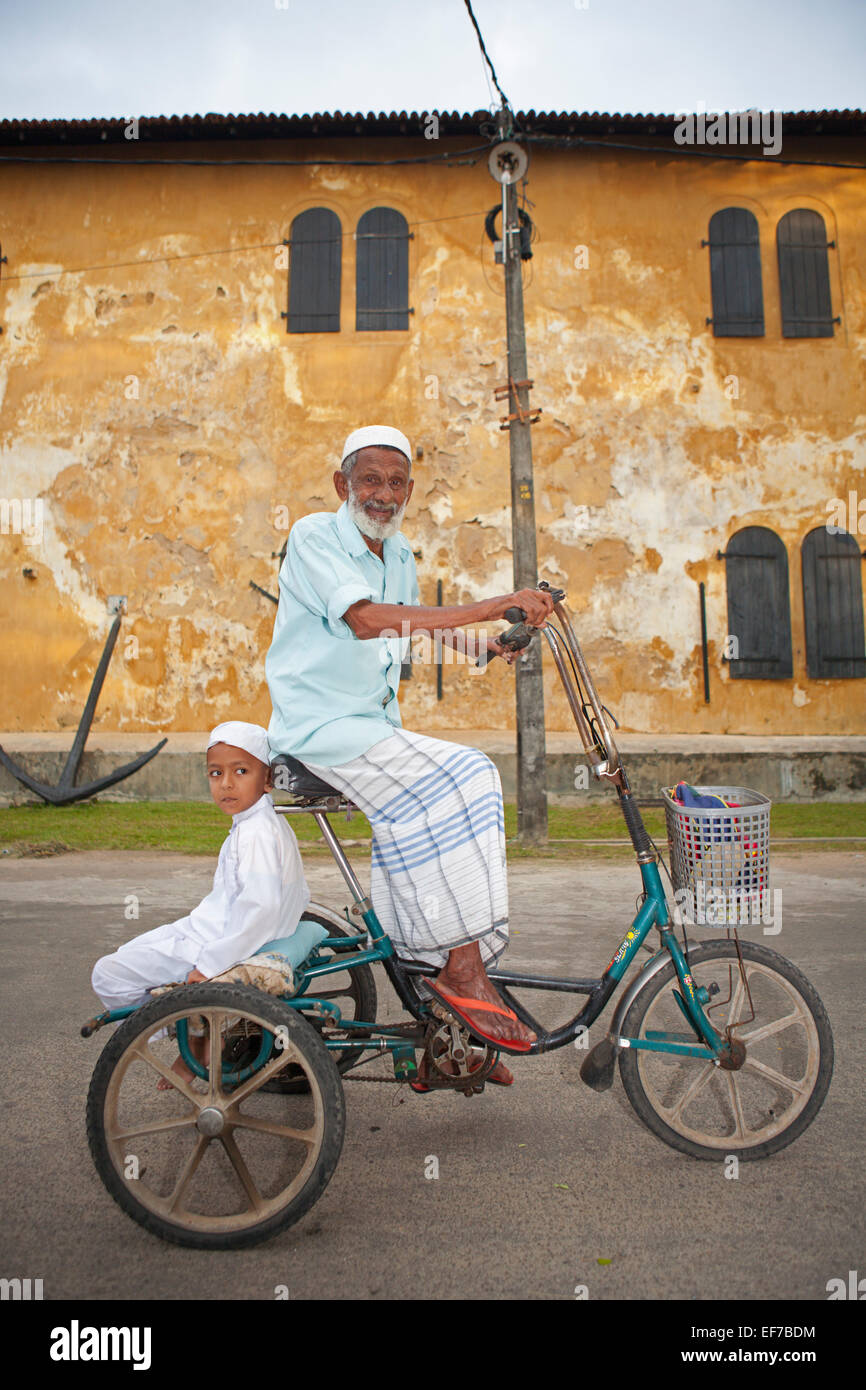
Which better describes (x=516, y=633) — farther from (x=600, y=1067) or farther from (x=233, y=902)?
(x=600, y=1067)

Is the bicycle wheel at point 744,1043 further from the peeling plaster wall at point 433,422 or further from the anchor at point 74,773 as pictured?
the peeling plaster wall at point 433,422

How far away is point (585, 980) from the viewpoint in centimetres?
266

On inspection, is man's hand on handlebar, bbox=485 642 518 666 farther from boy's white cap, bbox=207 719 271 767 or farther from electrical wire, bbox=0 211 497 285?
electrical wire, bbox=0 211 497 285

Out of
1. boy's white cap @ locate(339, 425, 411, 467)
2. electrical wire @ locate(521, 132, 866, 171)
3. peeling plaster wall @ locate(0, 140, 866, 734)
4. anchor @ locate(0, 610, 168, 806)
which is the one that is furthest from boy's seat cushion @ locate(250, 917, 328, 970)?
electrical wire @ locate(521, 132, 866, 171)

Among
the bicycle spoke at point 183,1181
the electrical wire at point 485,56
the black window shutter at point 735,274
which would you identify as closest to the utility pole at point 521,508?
the electrical wire at point 485,56

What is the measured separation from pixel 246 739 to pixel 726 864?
49.9 inches

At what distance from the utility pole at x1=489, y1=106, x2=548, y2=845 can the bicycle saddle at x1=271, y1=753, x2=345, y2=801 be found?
6.44m

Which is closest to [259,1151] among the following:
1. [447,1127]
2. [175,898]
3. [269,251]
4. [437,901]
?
[447,1127]

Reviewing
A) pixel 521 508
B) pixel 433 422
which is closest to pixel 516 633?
pixel 521 508

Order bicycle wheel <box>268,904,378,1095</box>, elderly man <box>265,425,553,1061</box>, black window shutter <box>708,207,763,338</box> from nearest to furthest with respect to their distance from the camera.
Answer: elderly man <box>265,425,553,1061</box> < bicycle wheel <box>268,904,378,1095</box> < black window shutter <box>708,207,763,338</box>

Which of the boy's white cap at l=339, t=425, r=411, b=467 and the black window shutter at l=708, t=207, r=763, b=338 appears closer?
the boy's white cap at l=339, t=425, r=411, b=467

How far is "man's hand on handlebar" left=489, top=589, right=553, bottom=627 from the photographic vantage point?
246cm

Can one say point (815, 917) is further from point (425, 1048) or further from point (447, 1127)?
point (425, 1048)

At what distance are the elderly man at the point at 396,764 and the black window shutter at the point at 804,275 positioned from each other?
1327 cm
